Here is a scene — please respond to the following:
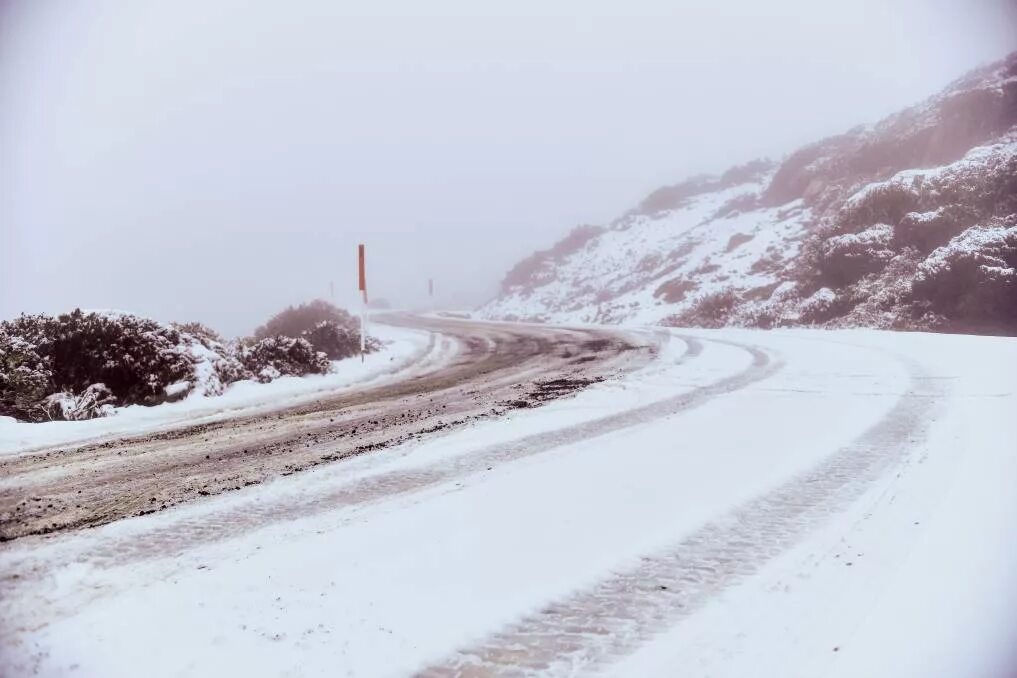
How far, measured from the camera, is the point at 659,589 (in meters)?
2.28

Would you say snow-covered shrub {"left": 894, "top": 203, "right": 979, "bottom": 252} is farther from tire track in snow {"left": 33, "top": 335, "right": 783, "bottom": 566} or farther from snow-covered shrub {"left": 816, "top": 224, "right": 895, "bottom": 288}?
tire track in snow {"left": 33, "top": 335, "right": 783, "bottom": 566}

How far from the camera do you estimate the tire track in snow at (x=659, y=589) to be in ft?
6.18

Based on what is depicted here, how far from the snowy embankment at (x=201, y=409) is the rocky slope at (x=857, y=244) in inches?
570

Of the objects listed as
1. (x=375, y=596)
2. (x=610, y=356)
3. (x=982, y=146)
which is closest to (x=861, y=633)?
(x=375, y=596)

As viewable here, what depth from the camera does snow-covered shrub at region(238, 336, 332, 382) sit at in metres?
8.95

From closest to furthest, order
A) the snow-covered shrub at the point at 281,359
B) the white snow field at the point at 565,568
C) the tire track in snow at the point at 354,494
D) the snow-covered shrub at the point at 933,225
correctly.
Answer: the white snow field at the point at 565,568, the tire track in snow at the point at 354,494, the snow-covered shrub at the point at 281,359, the snow-covered shrub at the point at 933,225

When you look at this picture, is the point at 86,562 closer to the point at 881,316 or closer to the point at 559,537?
the point at 559,537

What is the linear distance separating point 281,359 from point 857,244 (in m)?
18.4

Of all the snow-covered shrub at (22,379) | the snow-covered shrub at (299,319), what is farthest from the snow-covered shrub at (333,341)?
the snow-covered shrub at (22,379)

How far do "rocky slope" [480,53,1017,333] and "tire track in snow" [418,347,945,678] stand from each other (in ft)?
48.6

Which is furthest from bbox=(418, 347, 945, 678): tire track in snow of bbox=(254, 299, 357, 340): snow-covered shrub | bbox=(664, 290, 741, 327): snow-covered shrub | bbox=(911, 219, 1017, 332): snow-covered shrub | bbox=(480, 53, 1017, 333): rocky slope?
bbox=(664, 290, 741, 327): snow-covered shrub

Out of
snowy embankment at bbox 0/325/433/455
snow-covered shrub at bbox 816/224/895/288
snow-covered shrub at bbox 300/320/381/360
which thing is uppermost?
snow-covered shrub at bbox 816/224/895/288

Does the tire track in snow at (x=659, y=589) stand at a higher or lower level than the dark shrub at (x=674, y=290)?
lower

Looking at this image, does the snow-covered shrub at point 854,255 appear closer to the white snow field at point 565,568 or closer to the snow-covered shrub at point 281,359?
the white snow field at point 565,568
